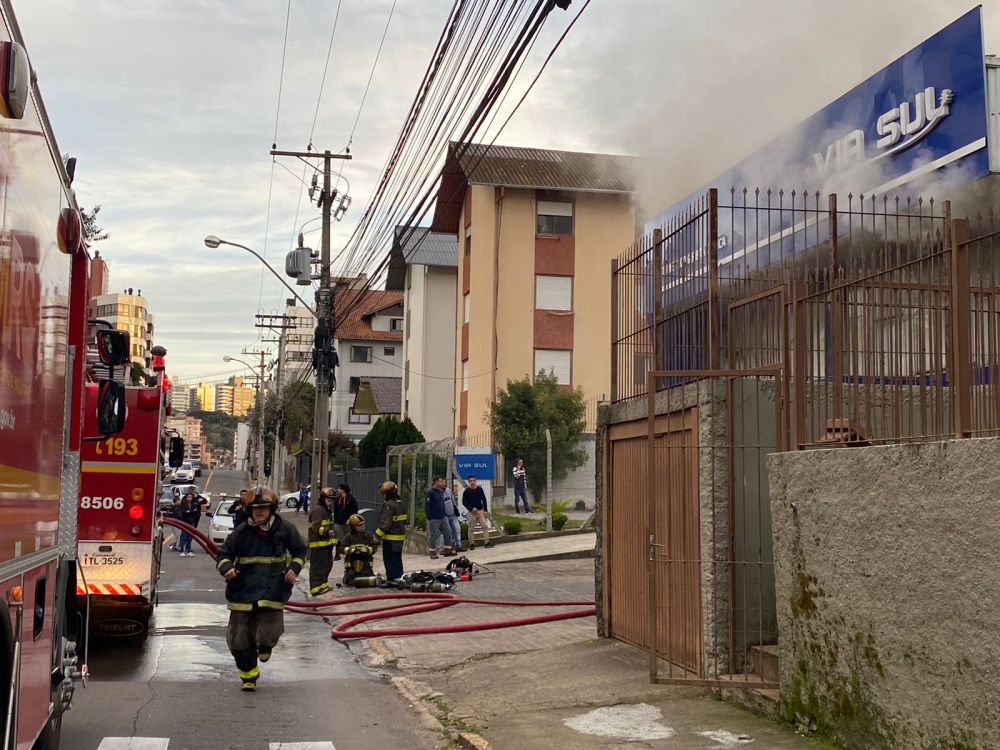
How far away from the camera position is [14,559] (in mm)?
4445

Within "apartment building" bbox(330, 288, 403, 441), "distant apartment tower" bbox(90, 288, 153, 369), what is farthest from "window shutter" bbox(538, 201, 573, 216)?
"distant apartment tower" bbox(90, 288, 153, 369)

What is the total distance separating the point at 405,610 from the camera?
561 inches

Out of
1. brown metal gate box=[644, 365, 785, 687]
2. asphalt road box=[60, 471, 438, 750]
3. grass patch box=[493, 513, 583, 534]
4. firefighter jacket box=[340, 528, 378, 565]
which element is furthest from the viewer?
grass patch box=[493, 513, 583, 534]

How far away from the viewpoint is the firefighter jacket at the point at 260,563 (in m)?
9.98

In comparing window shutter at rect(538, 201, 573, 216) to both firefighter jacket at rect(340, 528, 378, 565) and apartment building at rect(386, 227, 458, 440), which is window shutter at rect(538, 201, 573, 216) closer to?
apartment building at rect(386, 227, 458, 440)

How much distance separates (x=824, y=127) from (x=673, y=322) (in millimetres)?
6411

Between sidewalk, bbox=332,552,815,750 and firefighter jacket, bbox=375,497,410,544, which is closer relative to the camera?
sidewalk, bbox=332,552,815,750

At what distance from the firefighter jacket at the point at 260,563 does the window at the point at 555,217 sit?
32.3 m

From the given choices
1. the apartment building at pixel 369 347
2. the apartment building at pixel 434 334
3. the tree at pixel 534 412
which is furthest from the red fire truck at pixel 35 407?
the apartment building at pixel 369 347

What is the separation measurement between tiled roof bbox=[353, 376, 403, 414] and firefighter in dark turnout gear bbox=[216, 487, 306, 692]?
184 ft

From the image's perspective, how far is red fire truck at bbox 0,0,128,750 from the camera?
4.22m

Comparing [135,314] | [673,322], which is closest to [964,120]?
[673,322]

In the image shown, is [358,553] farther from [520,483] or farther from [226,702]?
[520,483]

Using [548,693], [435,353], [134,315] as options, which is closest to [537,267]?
[435,353]
